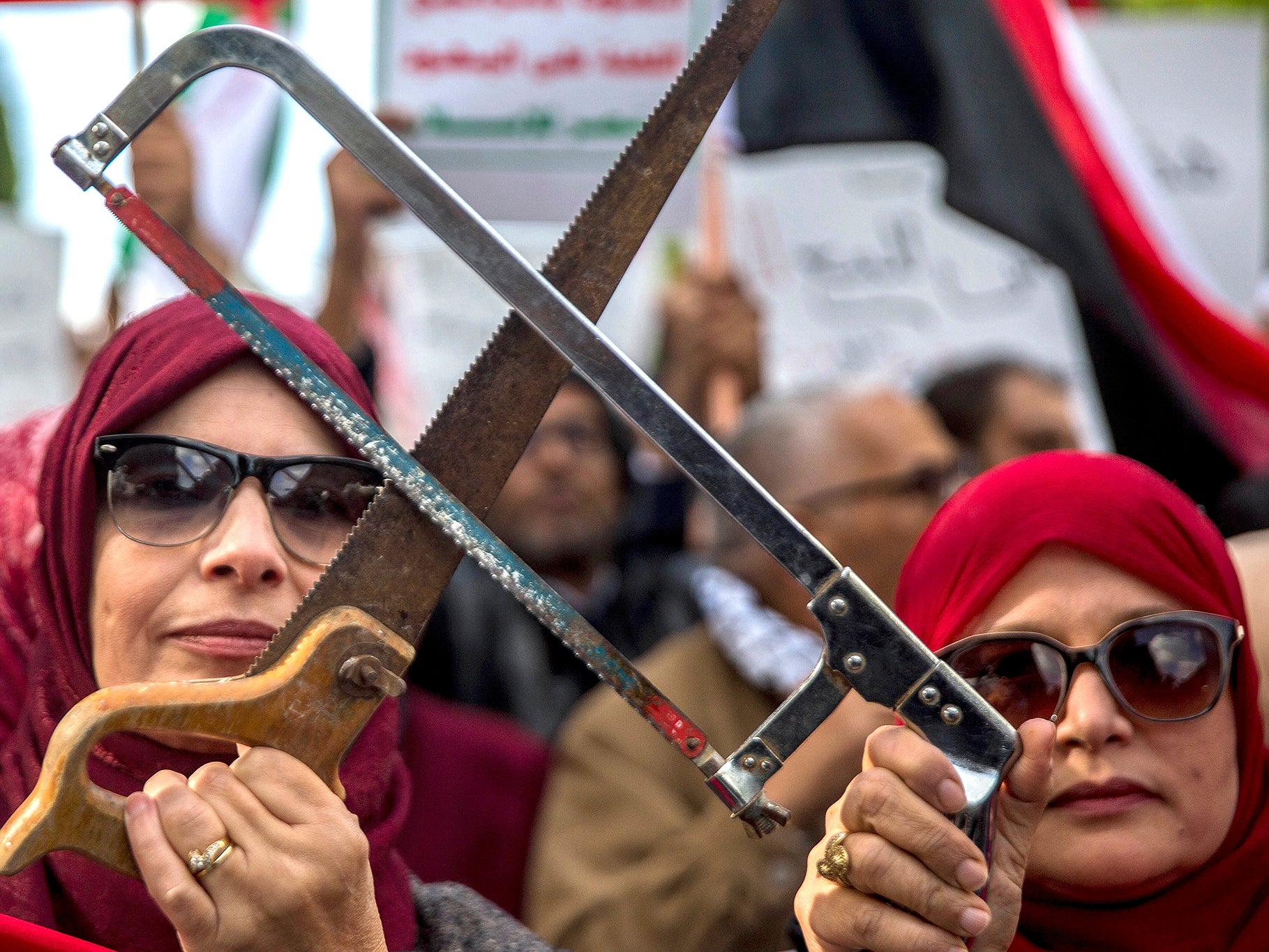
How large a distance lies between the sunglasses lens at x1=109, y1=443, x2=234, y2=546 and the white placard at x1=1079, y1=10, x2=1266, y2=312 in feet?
15.0

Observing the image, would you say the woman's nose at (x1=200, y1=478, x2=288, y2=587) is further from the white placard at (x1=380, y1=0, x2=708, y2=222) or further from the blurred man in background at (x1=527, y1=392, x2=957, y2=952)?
the white placard at (x1=380, y1=0, x2=708, y2=222)

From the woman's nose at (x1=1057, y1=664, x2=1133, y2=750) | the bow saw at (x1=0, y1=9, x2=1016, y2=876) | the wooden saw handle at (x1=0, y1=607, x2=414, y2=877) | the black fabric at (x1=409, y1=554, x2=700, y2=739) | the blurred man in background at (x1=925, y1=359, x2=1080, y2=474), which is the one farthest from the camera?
the blurred man in background at (x1=925, y1=359, x2=1080, y2=474)

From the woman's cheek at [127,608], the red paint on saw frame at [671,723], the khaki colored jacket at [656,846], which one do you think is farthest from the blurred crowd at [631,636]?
the red paint on saw frame at [671,723]

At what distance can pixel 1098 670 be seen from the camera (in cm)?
201

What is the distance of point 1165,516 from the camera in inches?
86.0

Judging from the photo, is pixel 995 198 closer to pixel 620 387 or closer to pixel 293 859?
pixel 620 387

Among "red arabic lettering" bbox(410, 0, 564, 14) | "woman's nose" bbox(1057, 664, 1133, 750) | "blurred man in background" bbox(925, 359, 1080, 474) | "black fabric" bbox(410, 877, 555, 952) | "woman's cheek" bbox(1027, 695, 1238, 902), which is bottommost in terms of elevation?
"blurred man in background" bbox(925, 359, 1080, 474)

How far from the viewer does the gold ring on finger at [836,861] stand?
1673 millimetres

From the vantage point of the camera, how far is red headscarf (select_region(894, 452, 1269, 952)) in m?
2.11

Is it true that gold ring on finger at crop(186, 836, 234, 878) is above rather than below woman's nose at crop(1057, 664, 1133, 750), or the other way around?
above

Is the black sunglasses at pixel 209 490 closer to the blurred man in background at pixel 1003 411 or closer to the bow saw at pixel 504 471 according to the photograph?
the bow saw at pixel 504 471

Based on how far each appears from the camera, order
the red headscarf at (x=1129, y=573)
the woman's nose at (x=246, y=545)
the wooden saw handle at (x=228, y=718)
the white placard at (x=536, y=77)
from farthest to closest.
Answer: the white placard at (x=536, y=77), the red headscarf at (x=1129, y=573), the woman's nose at (x=246, y=545), the wooden saw handle at (x=228, y=718)

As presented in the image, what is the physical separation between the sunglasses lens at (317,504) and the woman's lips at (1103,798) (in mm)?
1021

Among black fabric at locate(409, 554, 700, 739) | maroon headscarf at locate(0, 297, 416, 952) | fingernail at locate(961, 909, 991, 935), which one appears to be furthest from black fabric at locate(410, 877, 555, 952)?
black fabric at locate(409, 554, 700, 739)
